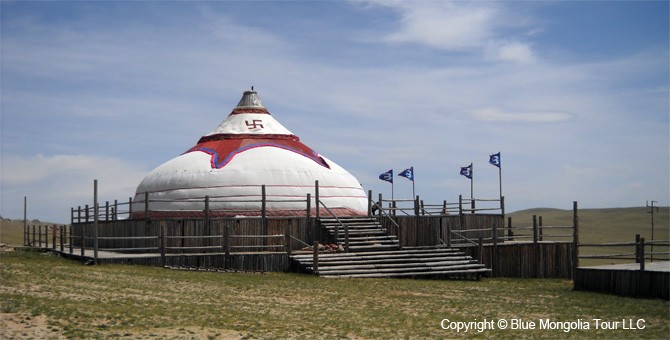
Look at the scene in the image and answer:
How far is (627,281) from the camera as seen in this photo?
1608 centimetres

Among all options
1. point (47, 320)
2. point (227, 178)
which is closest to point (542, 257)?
point (227, 178)

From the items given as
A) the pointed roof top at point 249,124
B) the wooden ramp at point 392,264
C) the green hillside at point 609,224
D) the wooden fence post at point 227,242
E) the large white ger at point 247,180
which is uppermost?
the pointed roof top at point 249,124

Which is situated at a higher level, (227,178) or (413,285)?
(227,178)

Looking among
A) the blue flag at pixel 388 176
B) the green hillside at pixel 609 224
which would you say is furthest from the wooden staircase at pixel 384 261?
the green hillside at pixel 609 224

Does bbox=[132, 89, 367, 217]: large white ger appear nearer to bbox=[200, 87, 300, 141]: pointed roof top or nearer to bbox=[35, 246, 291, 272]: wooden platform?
bbox=[200, 87, 300, 141]: pointed roof top

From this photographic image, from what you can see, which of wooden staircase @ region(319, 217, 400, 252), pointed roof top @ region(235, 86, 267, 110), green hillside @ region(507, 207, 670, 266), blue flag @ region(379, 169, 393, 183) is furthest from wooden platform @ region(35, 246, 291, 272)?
green hillside @ region(507, 207, 670, 266)

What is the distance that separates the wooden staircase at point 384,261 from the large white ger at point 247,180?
11.4 feet

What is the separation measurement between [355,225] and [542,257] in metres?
5.98

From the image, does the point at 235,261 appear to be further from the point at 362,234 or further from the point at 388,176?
the point at 388,176

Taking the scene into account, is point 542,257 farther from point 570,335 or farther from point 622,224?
point 622,224

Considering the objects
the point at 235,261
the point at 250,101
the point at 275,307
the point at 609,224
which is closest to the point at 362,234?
the point at 235,261

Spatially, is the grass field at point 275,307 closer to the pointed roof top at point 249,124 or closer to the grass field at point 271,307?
the grass field at point 271,307

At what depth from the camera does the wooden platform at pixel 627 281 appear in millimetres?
15281

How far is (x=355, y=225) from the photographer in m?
25.0
